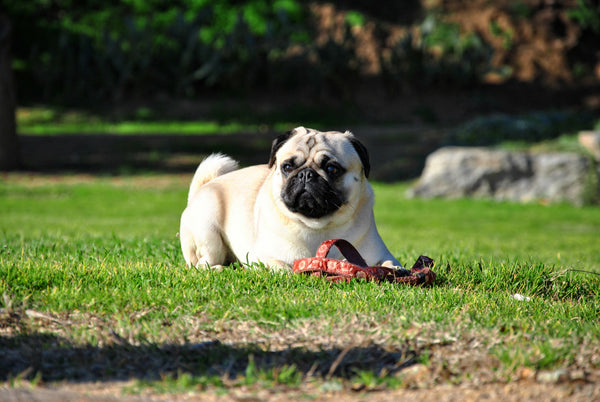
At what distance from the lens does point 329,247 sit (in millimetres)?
4820

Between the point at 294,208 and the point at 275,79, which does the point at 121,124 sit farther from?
the point at 294,208

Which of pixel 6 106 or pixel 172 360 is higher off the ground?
pixel 172 360

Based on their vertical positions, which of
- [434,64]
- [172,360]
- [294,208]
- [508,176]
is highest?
[434,64]

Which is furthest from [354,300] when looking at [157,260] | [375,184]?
[375,184]

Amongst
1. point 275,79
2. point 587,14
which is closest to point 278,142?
point 275,79

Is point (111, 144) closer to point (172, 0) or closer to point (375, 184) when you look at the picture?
point (375, 184)

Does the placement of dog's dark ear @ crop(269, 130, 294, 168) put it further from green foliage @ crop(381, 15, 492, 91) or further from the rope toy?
green foliage @ crop(381, 15, 492, 91)

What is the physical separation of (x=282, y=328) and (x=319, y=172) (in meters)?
1.30

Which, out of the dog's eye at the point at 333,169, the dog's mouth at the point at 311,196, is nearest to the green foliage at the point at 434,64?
the dog's eye at the point at 333,169

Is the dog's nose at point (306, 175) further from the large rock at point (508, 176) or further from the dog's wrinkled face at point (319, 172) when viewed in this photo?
the large rock at point (508, 176)

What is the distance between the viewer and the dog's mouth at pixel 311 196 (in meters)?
4.73

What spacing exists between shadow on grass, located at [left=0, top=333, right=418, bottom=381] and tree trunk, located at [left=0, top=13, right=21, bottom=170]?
13.9m

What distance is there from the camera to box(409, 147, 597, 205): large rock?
1448cm

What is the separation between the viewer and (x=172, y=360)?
3.62 meters
